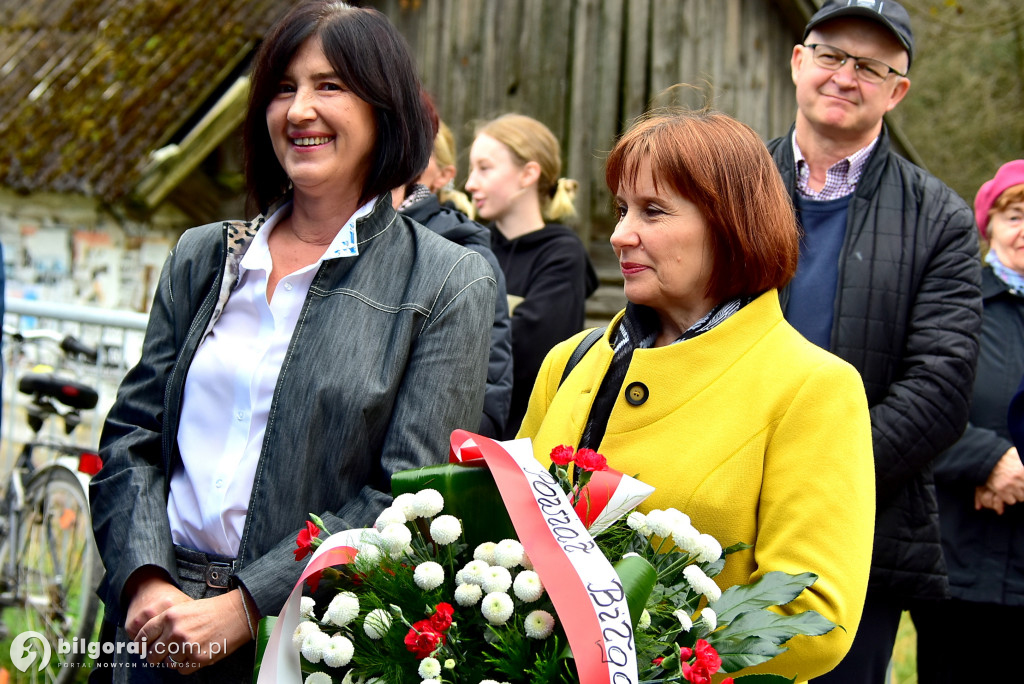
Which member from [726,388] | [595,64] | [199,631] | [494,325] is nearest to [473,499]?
[726,388]

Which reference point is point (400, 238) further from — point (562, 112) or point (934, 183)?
point (562, 112)

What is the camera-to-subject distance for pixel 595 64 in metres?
7.94

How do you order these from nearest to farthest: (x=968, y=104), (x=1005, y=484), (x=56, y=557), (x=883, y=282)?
(x=883, y=282) < (x=1005, y=484) < (x=56, y=557) < (x=968, y=104)

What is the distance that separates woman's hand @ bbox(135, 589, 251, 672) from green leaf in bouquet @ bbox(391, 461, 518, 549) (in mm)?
606

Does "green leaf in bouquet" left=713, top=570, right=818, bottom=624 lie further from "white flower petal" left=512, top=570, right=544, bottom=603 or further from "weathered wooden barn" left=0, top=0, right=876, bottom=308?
"weathered wooden barn" left=0, top=0, right=876, bottom=308

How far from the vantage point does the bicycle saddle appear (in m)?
4.83

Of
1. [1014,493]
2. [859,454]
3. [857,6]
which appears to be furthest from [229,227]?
[1014,493]

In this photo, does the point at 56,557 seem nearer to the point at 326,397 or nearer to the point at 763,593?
the point at 326,397

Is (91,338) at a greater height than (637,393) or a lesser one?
lesser

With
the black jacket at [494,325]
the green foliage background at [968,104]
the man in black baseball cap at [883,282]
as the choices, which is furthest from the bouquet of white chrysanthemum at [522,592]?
the green foliage background at [968,104]

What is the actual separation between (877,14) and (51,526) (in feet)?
13.2

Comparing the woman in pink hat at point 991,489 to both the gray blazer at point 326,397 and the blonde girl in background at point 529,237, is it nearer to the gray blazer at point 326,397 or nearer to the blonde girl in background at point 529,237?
the blonde girl in background at point 529,237

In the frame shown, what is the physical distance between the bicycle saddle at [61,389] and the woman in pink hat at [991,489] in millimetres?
3623

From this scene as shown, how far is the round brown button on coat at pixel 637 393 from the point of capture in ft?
6.95
